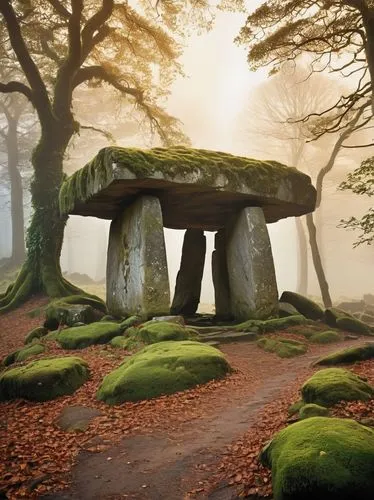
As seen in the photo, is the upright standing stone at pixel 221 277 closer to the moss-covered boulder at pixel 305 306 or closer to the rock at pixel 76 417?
the moss-covered boulder at pixel 305 306

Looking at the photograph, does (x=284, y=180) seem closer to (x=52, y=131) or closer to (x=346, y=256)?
(x=52, y=131)

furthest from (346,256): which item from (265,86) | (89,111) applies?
(89,111)

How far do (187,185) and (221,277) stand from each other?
3920 mm

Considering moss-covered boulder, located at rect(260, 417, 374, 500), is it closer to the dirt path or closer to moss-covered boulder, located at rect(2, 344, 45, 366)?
the dirt path

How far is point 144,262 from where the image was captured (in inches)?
346

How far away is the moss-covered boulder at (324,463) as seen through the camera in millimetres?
2561

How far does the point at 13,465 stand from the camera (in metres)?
3.79

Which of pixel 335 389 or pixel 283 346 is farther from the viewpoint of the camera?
pixel 283 346

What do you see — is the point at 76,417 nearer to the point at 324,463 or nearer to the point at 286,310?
the point at 324,463

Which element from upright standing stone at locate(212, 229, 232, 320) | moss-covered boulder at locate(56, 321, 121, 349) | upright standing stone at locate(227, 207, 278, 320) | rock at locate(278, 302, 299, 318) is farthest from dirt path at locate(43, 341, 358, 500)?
upright standing stone at locate(212, 229, 232, 320)

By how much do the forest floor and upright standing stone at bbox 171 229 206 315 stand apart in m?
6.02

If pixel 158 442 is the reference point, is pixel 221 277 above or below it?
above

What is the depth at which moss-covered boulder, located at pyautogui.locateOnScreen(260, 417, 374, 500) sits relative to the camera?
2561mm

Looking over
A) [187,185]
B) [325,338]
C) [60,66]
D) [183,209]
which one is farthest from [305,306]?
[60,66]
